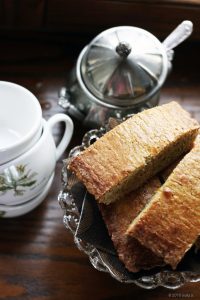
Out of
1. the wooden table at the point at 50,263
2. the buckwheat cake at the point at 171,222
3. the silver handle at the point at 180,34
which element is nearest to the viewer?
the buckwheat cake at the point at 171,222

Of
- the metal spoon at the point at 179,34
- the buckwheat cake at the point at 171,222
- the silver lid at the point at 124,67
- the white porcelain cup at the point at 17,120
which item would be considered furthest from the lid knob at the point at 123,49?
the buckwheat cake at the point at 171,222

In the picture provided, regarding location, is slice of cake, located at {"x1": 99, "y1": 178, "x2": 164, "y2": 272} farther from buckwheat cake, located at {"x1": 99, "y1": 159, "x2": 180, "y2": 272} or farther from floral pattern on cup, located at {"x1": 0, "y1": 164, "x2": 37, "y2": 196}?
floral pattern on cup, located at {"x1": 0, "y1": 164, "x2": 37, "y2": 196}

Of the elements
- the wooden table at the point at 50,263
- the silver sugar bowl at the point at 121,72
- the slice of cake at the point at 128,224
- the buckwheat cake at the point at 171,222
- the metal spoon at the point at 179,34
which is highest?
the metal spoon at the point at 179,34

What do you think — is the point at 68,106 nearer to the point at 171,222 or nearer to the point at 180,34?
the point at 180,34

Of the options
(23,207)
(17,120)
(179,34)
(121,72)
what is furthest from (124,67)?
(23,207)

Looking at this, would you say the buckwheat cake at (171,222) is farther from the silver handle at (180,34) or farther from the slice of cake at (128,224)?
the silver handle at (180,34)

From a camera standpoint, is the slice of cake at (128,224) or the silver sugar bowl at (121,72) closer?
the slice of cake at (128,224)

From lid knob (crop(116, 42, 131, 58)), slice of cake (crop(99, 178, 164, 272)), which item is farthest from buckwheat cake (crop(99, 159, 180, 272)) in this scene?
lid knob (crop(116, 42, 131, 58))
